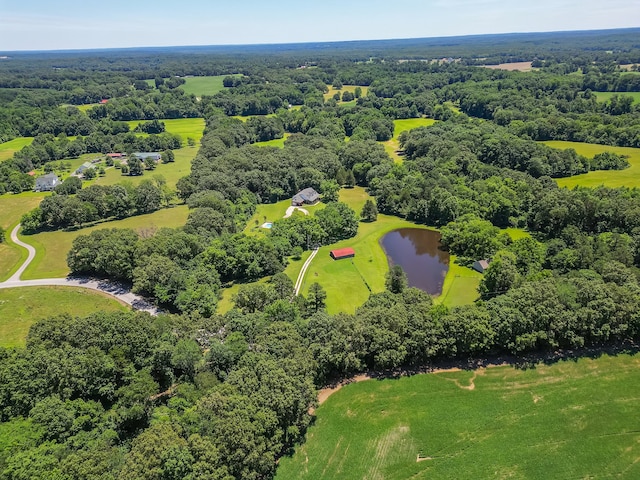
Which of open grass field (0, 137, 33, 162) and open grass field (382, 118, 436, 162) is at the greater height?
open grass field (0, 137, 33, 162)

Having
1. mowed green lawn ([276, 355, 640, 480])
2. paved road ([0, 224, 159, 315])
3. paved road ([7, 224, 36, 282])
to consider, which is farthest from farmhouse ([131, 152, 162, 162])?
mowed green lawn ([276, 355, 640, 480])

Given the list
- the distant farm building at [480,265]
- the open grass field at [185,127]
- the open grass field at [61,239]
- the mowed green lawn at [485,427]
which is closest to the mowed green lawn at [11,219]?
the open grass field at [61,239]

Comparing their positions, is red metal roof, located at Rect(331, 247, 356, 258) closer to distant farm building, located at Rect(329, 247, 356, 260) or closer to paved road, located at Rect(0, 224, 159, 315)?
distant farm building, located at Rect(329, 247, 356, 260)

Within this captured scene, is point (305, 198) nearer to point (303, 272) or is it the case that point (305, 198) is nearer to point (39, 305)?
point (303, 272)

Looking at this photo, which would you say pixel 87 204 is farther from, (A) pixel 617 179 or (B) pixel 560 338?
(A) pixel 617 179

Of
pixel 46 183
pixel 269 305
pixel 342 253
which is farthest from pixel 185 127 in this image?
pixel 269 305

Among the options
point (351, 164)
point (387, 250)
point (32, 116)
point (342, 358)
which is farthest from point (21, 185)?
point (342, 358)
